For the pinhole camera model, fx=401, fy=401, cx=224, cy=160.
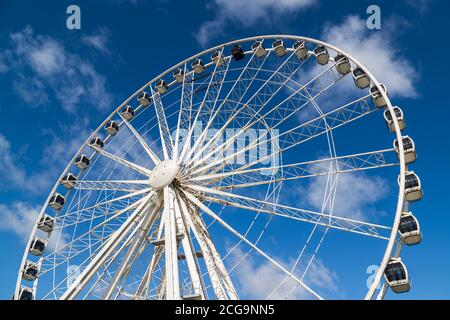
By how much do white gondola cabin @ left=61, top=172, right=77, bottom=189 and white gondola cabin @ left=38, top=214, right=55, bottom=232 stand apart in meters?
2.40

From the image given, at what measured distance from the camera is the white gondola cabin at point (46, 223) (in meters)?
24.5

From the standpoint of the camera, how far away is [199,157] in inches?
824

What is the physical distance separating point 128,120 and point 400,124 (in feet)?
57.5

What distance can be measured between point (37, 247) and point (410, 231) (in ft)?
66.2

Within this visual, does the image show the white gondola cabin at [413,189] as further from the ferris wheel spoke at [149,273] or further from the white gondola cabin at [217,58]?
the white gondola cabin at [217,58]

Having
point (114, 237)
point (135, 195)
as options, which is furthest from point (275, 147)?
point (114, 237)

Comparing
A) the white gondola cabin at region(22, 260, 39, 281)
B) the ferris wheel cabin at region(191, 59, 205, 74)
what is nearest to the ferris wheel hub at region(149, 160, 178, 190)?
the ferris wheel cabin at region(191, 59, 205, 74)

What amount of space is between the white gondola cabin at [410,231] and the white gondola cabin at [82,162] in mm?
20002

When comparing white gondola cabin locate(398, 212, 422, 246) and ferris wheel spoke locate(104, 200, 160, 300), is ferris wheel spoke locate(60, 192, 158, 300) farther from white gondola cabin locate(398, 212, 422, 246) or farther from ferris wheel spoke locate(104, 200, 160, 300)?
white gondola cabin locate(398, 212, 422, 246)

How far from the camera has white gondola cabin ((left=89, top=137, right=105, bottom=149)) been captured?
27.0 meters

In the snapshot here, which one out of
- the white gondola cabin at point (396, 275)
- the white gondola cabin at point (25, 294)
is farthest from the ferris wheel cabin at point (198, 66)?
the white gondola cabin at point (396, 275)

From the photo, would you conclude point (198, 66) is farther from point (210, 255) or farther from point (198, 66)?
point (210, 255)

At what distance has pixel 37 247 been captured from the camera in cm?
2370
